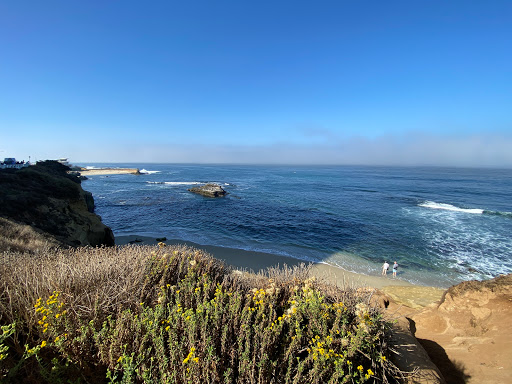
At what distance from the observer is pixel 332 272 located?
48.1 feet

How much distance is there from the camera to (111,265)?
4.58 metres

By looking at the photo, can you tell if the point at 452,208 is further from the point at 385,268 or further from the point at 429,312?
the point at 429,312

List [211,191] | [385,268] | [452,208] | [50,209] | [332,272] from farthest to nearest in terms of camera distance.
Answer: [211,191] < [452,208] < [385,268] < [332,272] < [50,209]

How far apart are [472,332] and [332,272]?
8841mm

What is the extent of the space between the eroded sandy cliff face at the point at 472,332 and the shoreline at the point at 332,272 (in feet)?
8.50

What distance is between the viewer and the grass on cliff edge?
8.34ft

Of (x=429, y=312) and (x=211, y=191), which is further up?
(x=211, y=191)

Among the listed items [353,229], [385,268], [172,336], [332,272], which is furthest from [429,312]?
[353,229]

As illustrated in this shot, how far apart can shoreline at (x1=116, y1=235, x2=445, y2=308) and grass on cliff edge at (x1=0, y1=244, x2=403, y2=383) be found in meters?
5.17

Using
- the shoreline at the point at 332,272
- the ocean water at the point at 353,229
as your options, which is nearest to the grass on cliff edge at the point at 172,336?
the shoreline at the point at 332,272

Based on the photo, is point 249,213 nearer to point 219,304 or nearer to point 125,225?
point 125,225

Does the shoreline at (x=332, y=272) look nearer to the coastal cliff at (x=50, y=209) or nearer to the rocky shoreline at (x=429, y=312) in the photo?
the rocky shoreline at (x=429, y=312)

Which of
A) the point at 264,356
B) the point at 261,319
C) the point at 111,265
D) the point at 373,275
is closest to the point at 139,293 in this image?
the point at 111,265

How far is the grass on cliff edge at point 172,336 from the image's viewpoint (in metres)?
2.54
